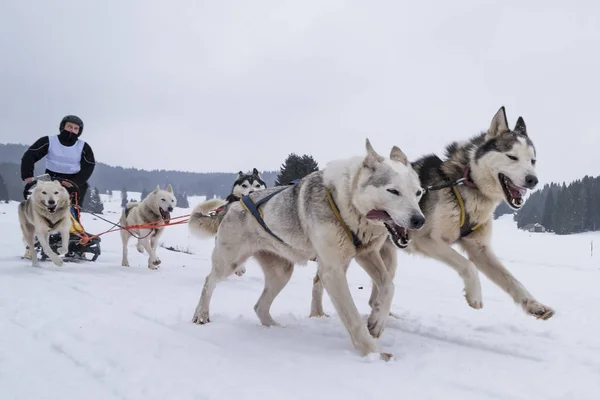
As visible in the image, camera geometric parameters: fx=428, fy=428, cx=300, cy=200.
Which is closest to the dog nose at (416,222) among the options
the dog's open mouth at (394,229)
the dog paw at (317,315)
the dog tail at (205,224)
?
the dog's open mouth at (394,229)

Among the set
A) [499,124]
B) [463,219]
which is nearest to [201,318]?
[463,219]

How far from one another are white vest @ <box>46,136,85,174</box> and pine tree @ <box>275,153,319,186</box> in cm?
1060

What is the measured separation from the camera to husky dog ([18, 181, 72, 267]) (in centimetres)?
777

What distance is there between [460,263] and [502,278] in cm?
51

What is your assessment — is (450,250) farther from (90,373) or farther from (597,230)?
(597,230)

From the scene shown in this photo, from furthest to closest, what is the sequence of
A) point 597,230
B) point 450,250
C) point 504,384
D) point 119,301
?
point 597,230, point 119,301, point 450,250, point 504,384

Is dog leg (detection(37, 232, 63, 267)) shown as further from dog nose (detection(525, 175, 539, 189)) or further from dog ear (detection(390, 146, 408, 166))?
dog nose (detection(525, 175, 539, 189))

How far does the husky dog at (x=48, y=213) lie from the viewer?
7773mm

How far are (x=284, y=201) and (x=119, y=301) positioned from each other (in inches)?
92.0

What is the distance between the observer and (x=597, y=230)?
66.9 meters

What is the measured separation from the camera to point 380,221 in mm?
3281

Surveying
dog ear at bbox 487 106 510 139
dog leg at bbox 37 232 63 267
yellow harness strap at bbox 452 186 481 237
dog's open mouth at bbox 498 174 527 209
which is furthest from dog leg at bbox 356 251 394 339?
dog leg at bbox 37 232 63 267

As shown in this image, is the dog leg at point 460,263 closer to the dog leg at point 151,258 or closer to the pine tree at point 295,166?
the dog leg at point 151,258

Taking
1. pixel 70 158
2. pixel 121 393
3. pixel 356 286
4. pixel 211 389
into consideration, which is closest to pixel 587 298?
pixel 356 286
